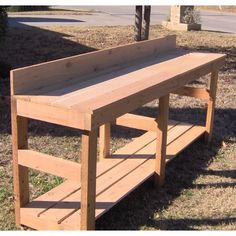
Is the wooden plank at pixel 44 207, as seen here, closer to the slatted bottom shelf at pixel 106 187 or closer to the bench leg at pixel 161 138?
the slatted bottom shelf at pixel 106 187

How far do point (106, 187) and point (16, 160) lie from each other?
2.59 ft

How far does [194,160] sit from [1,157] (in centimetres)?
190

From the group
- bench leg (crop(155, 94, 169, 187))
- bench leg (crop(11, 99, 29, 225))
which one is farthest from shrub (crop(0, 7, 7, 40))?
bench leg (crop(11, 99, 29, 225))

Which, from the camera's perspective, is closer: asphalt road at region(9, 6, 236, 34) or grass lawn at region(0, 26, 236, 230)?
grass lawn at region(0, 26, 236, 230)

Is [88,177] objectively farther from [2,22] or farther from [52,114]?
[2,22]

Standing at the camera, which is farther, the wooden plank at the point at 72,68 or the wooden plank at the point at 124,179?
the wooden plank at the point at 124,179

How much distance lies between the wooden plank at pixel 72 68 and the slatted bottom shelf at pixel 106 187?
850 mm

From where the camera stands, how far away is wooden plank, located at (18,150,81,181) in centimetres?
285

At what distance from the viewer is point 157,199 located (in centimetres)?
373

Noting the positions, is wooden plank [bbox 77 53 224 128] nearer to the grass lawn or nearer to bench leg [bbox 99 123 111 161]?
bench leg [bbox 99 123 111 161]

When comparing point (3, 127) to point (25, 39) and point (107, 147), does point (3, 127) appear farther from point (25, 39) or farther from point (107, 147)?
point (25, 39)

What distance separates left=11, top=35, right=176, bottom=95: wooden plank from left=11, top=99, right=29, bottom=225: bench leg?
0.54ft

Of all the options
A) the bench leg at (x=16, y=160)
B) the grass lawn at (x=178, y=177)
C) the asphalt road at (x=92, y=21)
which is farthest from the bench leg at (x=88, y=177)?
the asphalt road at (x=92, y=21)

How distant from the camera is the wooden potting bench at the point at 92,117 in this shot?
2.80 meters
